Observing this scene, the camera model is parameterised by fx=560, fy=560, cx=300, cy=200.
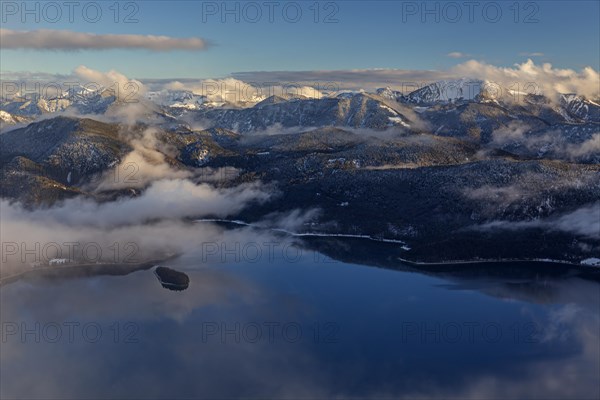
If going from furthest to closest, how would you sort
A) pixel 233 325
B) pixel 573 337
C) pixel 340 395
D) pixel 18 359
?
pixel 233 325 → pixel 573 337 → pixel 18 359 → pixel 340 395

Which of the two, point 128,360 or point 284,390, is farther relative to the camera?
point 128,360

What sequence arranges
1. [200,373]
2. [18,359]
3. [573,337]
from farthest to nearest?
A: [573,337]
[18,359]
[200,373]

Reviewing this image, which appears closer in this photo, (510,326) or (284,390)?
(284,390)

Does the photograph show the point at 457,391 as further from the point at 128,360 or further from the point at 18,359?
the point at 18,359

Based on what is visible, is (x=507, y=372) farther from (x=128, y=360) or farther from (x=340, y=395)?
(x=128, y=360)

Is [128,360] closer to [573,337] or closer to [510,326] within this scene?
[510,326]

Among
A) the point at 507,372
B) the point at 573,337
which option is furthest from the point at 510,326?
the point at 507,372

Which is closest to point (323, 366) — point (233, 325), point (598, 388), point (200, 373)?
point (200, 373)

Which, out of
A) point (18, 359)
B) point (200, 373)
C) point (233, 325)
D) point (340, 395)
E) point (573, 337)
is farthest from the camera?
point (233, 325)
